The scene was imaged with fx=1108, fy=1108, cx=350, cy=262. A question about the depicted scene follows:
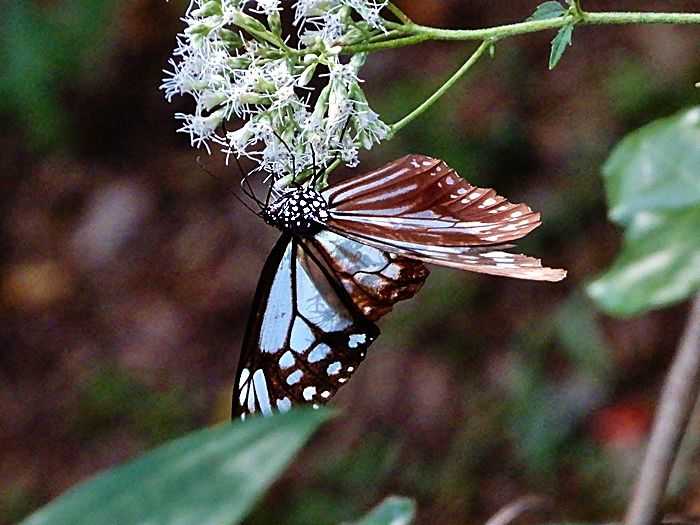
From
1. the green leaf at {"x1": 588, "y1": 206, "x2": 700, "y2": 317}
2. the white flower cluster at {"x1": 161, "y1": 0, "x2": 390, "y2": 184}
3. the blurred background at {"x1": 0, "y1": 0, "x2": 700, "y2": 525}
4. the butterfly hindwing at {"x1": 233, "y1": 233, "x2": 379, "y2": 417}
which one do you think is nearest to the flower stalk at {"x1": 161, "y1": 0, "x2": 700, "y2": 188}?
the white flower cluster at {"x1": 161, "y1": 0, "x2": 390, "y2": 184}

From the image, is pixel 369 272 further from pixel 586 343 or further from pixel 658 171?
pixel 586 343

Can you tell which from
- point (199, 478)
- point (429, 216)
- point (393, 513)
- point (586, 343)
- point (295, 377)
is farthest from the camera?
point (586, 343)

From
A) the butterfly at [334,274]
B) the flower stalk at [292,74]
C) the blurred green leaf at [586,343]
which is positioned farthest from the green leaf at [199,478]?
the blurred green leaf at [586,343]

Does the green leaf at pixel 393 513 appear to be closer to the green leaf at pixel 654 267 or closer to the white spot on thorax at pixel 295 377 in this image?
the green leaf at pixel 654 267

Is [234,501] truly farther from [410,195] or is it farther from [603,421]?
[603,421]

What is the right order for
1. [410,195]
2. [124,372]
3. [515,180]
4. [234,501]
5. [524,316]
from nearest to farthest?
[234,501]
[410,195]
[524,316]
[515,180]
[124,372]

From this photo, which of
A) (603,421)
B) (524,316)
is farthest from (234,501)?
(524,316)

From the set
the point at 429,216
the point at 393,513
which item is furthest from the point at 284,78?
the point at 393,513
